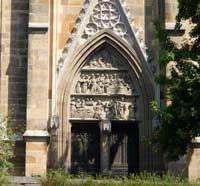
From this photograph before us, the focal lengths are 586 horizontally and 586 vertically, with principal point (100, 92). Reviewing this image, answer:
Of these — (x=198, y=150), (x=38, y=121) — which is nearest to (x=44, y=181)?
(x=38, y=121)

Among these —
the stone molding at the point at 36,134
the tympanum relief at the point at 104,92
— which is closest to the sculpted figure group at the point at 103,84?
the tympanum relief at the point at 104,92

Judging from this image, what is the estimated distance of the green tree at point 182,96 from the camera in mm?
13755

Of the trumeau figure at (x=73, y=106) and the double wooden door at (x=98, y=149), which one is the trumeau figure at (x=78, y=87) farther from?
the double wooden door at (x=98, y=149)

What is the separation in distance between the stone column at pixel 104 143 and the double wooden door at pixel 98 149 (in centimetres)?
38

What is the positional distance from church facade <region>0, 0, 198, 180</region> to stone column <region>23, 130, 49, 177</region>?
44 centimetres

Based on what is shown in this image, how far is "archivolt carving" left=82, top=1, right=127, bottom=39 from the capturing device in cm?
1877

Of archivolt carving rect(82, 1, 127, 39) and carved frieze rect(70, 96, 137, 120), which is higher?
archivolt carving rect(82, 1, 127, 39)

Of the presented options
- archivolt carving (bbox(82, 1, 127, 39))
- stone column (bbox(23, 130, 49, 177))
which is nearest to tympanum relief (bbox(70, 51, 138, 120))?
archivolt carving (bbox(82, 1, 127, 39))

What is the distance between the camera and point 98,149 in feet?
62.0

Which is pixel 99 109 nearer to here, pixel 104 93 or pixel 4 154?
pixel 104 93

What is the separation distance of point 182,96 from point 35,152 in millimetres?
5369

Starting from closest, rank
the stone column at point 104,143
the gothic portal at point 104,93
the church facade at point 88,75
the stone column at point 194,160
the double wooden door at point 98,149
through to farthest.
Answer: the stone column at point 194,160
the church facade at point 88,75
the stone column at point 104,143
the gothic portal at point 104,93
the double wooden door at point 98,149

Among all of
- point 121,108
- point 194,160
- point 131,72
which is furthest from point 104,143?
point 194,160

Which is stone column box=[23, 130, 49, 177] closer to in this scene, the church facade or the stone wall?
the church facade
